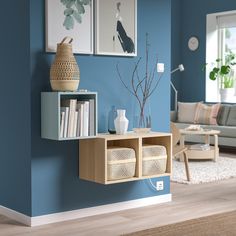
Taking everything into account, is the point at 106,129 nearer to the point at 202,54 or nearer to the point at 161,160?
the point at 161,160

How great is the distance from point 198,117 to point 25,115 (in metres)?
5.70

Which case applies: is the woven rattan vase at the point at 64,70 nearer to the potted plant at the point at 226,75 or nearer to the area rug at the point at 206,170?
the area rug at the point at 206,170

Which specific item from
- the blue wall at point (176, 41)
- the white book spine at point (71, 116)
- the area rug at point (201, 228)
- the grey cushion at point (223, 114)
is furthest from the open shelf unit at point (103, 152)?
the blue wall at point (176, 41)

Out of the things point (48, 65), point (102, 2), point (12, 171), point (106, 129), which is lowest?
point (12, 171)

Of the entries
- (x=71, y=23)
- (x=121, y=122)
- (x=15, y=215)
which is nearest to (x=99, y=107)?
(x=121, y=122)

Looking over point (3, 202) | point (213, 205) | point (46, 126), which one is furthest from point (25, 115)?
point (213, 205)

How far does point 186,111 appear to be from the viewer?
32.3 feet

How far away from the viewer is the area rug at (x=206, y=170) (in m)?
6.29

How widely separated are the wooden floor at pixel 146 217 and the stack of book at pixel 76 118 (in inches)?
29.0

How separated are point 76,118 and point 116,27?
0.99m

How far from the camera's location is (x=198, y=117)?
9555 mm

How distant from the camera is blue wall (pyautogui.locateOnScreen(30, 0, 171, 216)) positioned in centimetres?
426

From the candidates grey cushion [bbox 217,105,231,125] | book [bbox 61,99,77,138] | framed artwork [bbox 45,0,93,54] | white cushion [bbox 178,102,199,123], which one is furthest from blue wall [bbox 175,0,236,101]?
book [bbox 61,99,77,138]

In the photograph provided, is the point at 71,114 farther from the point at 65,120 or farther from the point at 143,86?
the point at 143,86
